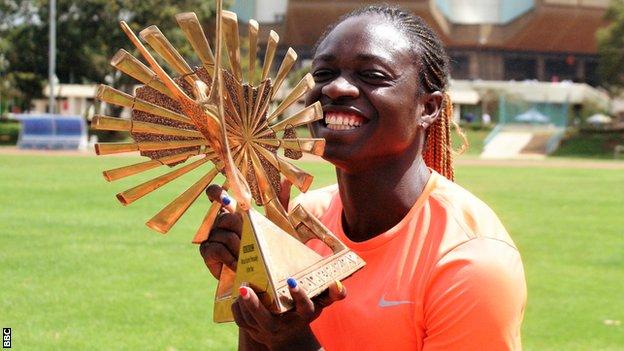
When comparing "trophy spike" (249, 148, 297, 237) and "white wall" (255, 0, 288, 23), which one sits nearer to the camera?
"trophy spike" (249, 148, 297, 237)

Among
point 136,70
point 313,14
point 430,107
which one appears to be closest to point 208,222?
point 136,70

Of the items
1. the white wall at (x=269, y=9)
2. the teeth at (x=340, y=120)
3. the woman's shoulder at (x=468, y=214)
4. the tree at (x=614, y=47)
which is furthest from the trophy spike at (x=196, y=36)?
the white wall at (x=269, y=9)

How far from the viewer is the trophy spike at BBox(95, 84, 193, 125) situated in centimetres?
219

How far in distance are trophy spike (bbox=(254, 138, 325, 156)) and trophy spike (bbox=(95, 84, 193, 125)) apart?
0.61 ft

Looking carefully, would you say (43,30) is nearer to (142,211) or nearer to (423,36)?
(142,211)

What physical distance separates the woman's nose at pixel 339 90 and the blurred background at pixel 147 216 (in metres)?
0.53

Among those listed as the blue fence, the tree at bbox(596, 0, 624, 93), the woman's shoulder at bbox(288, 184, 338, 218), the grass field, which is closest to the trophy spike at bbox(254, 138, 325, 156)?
the woman's shoulder at bbox(288, 184, 338, 218)

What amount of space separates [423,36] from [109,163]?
23.6m

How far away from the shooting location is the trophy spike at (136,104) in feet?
7.19

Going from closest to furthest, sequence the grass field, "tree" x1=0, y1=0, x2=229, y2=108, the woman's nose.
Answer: the woman's nose
the grass field
"tree" x1=0, y1=0, x2=229, y2=108

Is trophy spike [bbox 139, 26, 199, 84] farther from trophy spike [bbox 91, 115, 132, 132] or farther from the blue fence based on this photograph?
the blue fence

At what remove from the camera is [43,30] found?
47.6 meters

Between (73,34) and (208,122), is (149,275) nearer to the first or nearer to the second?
(208,122)

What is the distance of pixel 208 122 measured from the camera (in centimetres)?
220
